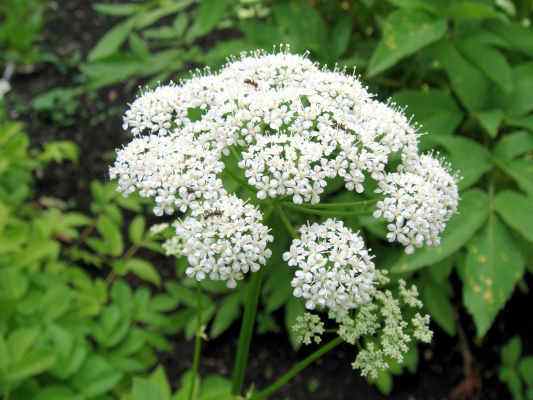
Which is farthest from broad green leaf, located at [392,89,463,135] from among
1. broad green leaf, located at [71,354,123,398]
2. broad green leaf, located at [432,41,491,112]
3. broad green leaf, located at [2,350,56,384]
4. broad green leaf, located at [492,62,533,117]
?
broad green leaf, located at [2,350,56,384]

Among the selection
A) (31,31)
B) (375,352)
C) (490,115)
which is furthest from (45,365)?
(31,31)

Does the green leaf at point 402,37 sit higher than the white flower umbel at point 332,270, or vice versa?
the green leaf at point 402,37

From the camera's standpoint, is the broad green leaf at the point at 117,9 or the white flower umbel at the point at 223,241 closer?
the white flower umbel at the point at 223,241

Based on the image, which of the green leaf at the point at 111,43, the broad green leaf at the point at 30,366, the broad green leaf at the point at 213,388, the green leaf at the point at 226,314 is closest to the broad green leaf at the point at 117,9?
the green leaf at the point at 111,43

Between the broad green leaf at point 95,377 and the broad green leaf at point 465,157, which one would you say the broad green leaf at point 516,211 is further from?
the broad green leaf at point 95,377

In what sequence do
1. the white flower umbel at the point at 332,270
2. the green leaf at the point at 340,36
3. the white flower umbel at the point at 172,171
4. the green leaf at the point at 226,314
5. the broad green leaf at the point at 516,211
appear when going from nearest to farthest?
the white flower umbel at the point at 332,270 < the white flower umbel at the point at 172,171 < the broad green leaf at the point at 516,211 < the green leaf at the point at 340,36 < the green leaf at the point at 226,314

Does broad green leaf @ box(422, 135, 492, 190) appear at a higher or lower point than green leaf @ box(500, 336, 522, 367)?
higher

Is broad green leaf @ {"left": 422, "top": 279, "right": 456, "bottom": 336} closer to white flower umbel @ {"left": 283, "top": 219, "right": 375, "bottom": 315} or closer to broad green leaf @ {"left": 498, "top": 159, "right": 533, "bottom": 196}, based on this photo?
broad green leaf @ {"left": 498, "top": 159, "right": 533, "bottom": 196}
